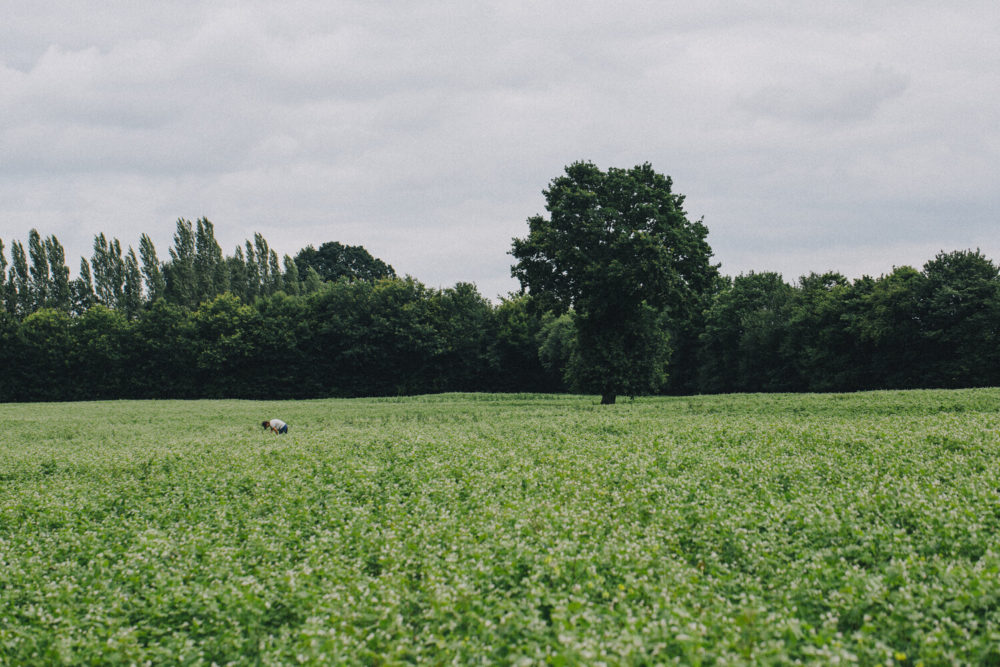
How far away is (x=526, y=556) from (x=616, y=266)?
30545 millimetres

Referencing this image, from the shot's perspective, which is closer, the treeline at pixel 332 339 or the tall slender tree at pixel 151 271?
the treeline at pixel 332 339

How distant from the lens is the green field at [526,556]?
20.9 feet

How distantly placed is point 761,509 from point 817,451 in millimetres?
6356

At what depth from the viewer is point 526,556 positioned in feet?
28.2

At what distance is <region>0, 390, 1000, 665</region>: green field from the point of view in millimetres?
6375

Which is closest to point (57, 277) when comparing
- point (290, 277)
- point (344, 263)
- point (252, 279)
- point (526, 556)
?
point (252, 279)

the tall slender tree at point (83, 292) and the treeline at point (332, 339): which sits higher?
the tall slender tree at point (83, 292)

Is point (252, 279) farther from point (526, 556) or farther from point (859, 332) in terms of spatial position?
point (526, 556)

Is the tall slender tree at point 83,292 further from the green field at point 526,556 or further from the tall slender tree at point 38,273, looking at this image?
the green field at point 526,556

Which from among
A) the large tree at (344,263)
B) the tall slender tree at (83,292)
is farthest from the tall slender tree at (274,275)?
the tall slender tree at (83,292)

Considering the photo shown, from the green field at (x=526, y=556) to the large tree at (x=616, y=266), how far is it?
22055 mm

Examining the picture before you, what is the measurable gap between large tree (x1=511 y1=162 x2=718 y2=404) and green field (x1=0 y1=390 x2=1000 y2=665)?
72.4 feet

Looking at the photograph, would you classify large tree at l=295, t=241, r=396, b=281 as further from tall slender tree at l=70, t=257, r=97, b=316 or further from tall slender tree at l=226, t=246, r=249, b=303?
tall slender tree at l=70, t=257, r=97, b=316

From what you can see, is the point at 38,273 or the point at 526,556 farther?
the point at 38,273
